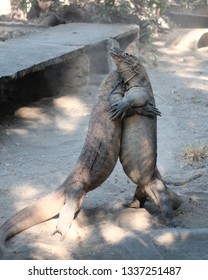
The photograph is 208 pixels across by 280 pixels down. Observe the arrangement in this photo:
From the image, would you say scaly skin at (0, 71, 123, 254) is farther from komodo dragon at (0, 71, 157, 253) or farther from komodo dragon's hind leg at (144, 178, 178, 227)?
komodo dragon's hind leg at (144, 178, 178, 227)

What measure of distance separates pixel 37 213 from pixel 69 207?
273 mm

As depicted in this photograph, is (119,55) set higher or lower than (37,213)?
higher

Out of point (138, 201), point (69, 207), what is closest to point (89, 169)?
point (69, 207)

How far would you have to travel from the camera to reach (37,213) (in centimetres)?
428

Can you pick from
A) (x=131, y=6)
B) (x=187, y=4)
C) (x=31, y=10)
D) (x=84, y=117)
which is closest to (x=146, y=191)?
(x=84, y=117)

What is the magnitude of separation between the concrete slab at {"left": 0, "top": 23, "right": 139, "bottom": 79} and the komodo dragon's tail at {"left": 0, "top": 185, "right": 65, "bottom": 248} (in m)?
2.95

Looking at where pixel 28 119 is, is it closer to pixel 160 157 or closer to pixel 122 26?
pixel 160 157

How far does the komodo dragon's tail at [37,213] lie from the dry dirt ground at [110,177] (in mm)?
59

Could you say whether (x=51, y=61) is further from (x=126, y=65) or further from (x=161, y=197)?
(x=161, y=197)

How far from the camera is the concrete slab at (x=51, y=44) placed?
7539 mm

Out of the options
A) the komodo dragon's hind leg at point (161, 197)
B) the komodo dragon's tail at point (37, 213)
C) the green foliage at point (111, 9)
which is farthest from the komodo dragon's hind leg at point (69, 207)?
the green foliage at point (111, 9)

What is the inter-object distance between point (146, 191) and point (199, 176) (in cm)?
142

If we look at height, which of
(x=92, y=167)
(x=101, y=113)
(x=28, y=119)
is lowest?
(x=28, y=119)

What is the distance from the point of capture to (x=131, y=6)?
1277 centimetres
